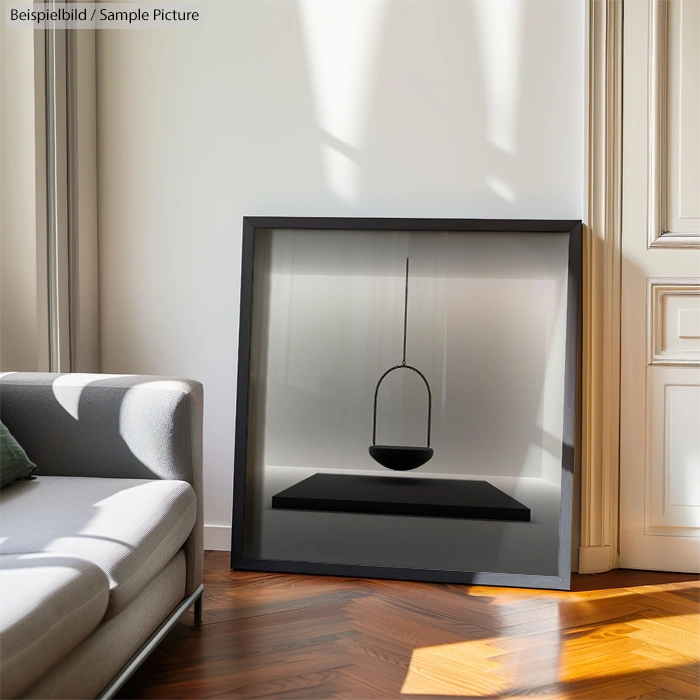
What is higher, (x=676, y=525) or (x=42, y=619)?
(x=42, y=619)

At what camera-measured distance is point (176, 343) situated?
2771 mm

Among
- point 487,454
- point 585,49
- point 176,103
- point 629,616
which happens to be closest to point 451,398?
point 487,454

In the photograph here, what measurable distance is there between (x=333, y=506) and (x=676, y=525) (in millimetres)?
1256

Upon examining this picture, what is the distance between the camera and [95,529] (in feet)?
4.73

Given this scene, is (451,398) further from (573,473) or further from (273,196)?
(273,196)

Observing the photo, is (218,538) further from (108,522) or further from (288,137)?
(288,137)

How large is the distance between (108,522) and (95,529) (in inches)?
2.0

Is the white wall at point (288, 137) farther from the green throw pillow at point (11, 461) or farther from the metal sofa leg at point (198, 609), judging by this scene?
the green throw pillow at point (11, 461)

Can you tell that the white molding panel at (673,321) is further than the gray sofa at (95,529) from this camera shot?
Yes

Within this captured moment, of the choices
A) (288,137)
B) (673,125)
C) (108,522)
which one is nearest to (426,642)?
(108,522)

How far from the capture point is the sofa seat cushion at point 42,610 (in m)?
1.01

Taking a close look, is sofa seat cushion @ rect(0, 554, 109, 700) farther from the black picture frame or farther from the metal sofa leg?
the black picture frame

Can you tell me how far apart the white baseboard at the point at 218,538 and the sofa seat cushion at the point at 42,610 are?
1.44 m

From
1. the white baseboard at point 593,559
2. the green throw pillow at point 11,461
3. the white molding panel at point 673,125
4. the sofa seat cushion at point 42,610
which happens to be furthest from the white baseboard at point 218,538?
the white molding panel at point 673,125
